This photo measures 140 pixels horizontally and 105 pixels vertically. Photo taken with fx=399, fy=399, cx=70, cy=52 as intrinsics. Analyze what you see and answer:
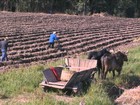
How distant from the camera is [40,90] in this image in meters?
12.1

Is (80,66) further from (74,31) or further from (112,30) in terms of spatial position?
(112,30)

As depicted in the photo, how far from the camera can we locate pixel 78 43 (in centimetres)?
2566

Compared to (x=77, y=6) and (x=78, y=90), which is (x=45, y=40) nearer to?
(x=78, y=90)

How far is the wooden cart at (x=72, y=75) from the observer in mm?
12000

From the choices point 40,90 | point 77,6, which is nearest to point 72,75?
point 40,90

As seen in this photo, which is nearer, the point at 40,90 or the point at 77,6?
the point at 40,90

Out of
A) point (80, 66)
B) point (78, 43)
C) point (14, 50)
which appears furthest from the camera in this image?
point (78, 43)

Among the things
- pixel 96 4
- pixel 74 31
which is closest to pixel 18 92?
pixel 74 31

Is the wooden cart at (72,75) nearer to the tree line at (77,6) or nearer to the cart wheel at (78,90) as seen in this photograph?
the cart wheel at (78,90)

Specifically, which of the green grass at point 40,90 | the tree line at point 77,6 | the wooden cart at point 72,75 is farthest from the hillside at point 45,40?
the tree line at point 77,6

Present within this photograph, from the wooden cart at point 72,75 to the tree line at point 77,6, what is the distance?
1672 inches

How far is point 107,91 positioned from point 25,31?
1644 centimetres

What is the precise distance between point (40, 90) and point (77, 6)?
156ft

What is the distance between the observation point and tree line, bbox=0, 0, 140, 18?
5604 centimetres
